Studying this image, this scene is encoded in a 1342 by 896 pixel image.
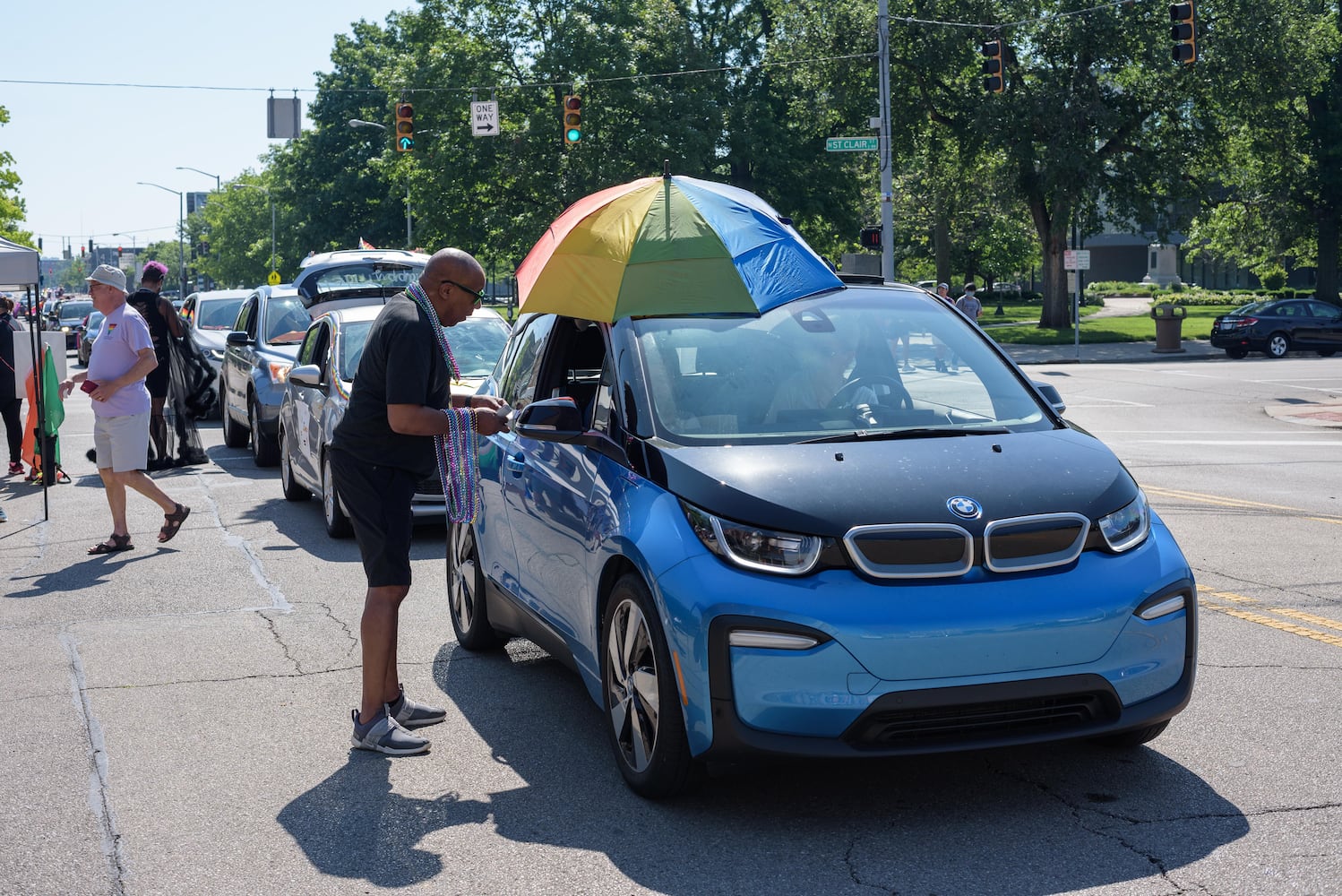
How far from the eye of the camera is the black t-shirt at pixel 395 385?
5.25 m

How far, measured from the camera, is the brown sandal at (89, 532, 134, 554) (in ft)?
34.0

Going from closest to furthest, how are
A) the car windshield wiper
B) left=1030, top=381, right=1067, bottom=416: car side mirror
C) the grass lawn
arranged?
the car windshield wiper
left=1030, top=381, right=1067, bottom=416: car side mirror
the grass lawn

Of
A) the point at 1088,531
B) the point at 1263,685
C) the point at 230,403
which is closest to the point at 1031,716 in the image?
the point at 1088,531

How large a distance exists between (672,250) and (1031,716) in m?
2.47

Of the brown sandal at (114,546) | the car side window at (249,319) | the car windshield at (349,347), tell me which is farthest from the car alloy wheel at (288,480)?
the car side window at (249,319)

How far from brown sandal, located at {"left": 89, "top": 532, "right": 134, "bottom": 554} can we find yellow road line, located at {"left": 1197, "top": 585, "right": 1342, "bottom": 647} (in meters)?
7.19

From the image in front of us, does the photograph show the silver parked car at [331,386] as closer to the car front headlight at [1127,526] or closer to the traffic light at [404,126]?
the car front headlight at [1127,526]

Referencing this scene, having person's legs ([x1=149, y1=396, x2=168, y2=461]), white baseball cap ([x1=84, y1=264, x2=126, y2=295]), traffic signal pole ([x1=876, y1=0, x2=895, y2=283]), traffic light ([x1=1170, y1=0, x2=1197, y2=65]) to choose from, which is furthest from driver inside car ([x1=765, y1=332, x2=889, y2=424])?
traffic signal pole ([x1=876, y1=0, x2=895, y2=283])

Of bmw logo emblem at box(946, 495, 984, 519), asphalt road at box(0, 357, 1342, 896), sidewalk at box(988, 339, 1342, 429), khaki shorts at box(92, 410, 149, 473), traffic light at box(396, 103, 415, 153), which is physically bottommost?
asphalt road at box(0, 357, 1342, 896)

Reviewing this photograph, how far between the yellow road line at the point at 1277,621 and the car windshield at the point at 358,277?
1066 cm

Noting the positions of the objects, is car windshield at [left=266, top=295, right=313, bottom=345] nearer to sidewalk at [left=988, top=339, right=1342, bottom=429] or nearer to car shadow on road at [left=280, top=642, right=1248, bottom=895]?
car shadow on road at [left=280, top=642, right=1248, bottom=895]

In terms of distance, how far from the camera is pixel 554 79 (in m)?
46.8

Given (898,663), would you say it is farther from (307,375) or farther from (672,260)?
(307,375)

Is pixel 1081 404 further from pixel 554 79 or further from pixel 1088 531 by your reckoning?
pixel 554 79
